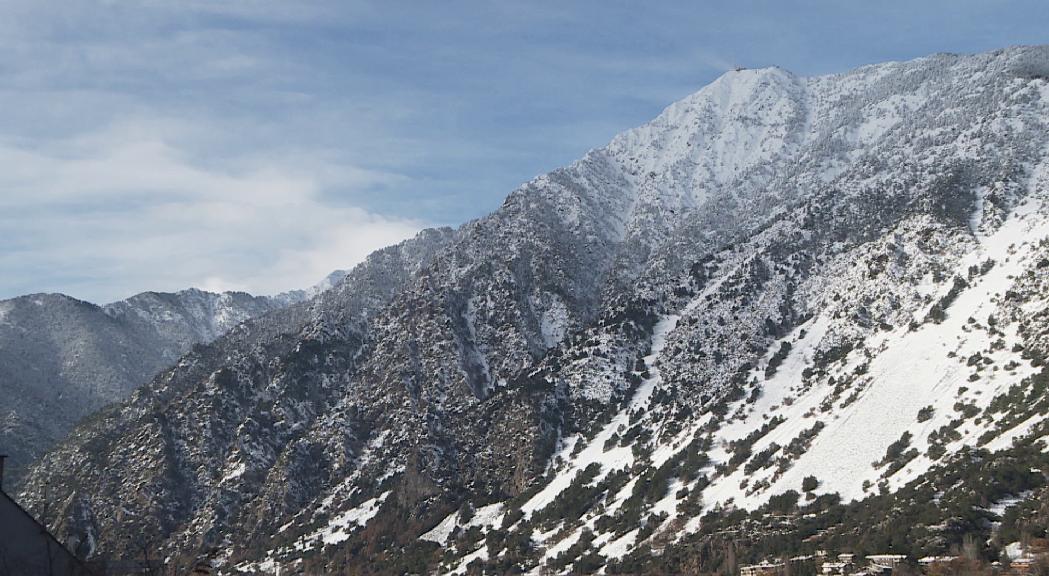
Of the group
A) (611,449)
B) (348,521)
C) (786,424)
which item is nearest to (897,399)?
(786,424)

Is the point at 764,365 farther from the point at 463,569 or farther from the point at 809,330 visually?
the point at 463,569

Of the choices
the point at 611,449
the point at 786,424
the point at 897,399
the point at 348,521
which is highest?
the point at 348,521

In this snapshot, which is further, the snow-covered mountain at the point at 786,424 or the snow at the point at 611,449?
the snow at the point at 611,449

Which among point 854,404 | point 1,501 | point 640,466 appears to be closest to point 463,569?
point 640,466

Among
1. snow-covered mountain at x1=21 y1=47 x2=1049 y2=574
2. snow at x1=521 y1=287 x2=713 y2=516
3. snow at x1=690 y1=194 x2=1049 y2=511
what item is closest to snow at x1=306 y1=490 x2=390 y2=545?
snow-covered mountain at x1=21 y1=47 x2=1049 y2=574

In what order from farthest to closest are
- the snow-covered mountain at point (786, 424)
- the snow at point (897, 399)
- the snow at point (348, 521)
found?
the snow at point (348, 521) < the snow at point (897, 399) < the snow-covered mountain at point (786, 424)

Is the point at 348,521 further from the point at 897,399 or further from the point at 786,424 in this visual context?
the point at 897,399

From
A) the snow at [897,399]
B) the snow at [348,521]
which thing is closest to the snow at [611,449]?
the snow at [897,399]

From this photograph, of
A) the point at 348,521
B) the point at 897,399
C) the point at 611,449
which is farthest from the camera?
the point at 348,521

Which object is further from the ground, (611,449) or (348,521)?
(348,521)

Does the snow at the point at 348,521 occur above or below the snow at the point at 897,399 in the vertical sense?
above

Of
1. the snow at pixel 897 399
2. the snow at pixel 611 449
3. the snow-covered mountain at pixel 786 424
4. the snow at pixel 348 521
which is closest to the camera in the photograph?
the snow-covered mountain at pixel 786 424

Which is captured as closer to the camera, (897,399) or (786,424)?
(897,399)

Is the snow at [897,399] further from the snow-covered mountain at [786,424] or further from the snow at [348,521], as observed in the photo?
the snow at [348,521]
